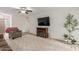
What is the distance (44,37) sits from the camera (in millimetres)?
1713

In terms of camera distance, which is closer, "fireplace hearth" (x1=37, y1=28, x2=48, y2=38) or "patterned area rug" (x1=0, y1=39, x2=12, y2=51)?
"patterned area rug" (x1=0, y1=39, x2=12, y2=51)

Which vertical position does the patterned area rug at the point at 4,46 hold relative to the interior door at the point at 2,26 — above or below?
below

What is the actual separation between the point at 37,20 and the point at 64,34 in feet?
1.48

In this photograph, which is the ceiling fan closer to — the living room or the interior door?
the living room

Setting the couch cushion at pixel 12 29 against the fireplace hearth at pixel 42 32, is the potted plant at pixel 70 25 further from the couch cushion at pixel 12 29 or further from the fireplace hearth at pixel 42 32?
the couch cushion at pixel 12 29

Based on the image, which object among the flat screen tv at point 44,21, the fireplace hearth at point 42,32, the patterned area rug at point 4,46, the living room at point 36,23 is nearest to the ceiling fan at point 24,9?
the living room at point 36,23

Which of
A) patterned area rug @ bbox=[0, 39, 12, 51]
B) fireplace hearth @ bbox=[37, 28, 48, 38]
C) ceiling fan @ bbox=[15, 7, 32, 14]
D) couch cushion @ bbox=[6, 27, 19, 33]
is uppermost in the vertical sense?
ceiling fan @ bbox=[15, 7, 32, 14]

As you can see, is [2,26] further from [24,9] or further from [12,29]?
[24,9]

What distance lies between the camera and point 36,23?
5.69 ft

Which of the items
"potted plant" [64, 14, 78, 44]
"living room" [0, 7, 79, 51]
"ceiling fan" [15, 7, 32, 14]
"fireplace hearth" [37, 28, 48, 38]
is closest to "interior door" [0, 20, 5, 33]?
"living room" [0, 7, 79, 51]

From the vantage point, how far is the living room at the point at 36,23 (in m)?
1.62

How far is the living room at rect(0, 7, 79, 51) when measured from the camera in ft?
5.33

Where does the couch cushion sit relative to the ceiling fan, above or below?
below

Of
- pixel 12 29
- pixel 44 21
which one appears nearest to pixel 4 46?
pixel 12 29
